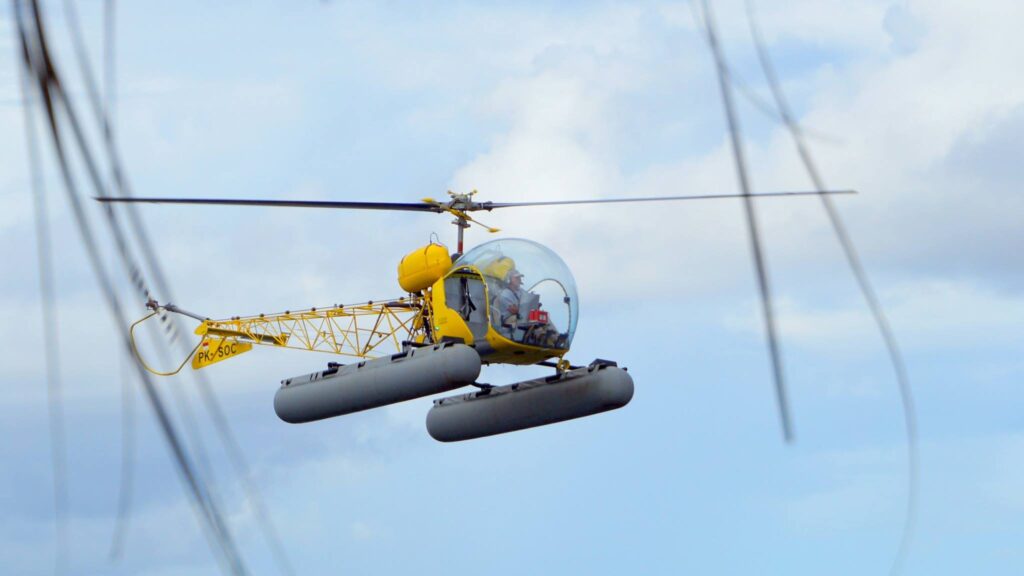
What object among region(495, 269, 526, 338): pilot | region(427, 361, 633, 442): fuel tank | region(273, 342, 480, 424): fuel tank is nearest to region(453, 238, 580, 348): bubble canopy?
region(495, 269, 526, 338): pilot

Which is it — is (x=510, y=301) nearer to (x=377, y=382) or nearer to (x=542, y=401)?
(x=542, y=401)

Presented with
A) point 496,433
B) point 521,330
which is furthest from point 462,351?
point 496,433

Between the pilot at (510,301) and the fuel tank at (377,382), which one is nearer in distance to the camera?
the fuel tank at (377,382)

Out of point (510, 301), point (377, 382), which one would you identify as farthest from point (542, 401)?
point (377, 382)

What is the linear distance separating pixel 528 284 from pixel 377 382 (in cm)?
293

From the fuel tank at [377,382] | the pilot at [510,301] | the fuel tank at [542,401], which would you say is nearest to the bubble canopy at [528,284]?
the pilot at [510,301]

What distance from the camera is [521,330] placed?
23.3 m

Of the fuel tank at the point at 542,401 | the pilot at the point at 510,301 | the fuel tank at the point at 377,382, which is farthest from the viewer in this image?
the fuel tank at the point at 542,401

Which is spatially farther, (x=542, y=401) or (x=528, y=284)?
(x=542, y=401)

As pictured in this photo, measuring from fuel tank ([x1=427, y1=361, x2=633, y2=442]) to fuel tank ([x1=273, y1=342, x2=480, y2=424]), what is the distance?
2.06 m

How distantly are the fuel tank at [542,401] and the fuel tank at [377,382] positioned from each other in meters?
2.06

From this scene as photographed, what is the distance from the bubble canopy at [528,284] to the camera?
A: 76.6 ft

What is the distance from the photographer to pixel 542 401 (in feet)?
78.9

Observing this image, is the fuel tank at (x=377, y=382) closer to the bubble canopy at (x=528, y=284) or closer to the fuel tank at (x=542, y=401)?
the bubble canopy at (x=528, y=284)
